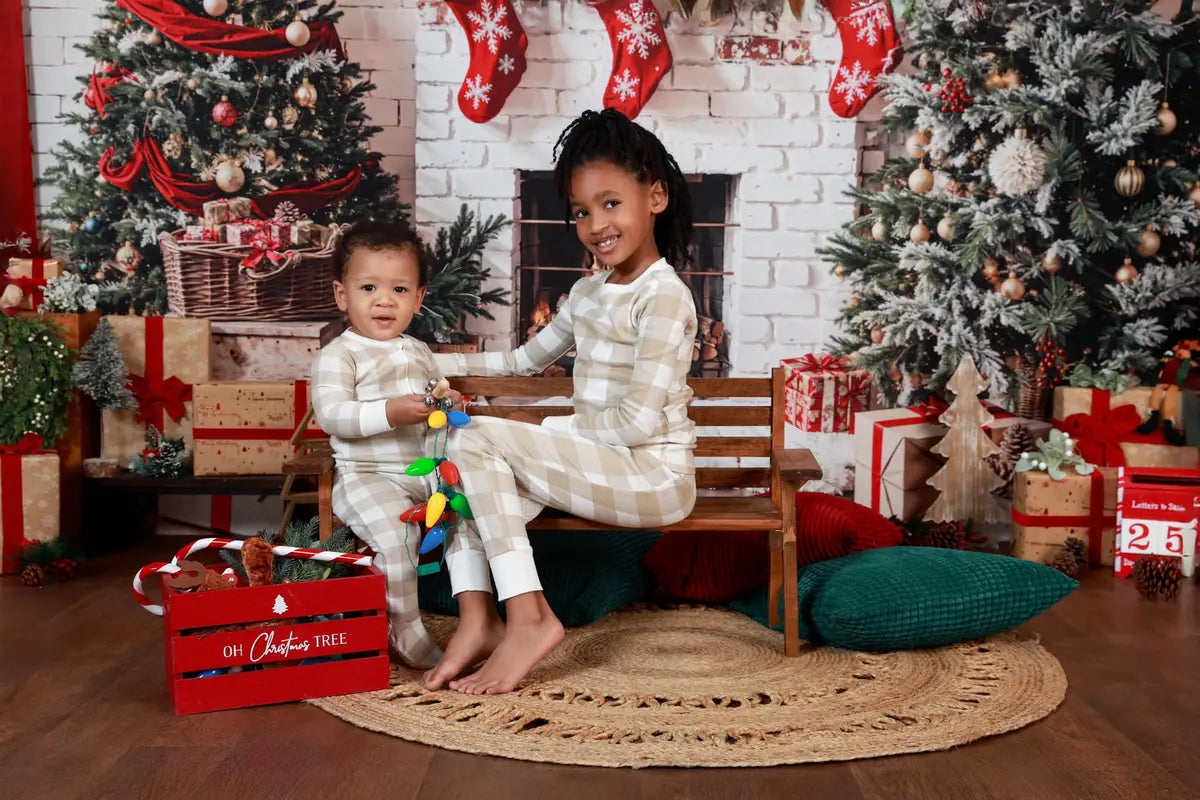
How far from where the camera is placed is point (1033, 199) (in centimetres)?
371

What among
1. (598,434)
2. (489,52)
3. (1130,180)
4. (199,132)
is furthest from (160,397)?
(1130,180)

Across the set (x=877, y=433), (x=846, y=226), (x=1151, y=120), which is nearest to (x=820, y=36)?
(x=846, y=226)

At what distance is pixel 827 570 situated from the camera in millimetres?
2746

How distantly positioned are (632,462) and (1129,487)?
5.63ft

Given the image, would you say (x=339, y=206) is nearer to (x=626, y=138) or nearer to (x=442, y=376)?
(x=442, y=376)

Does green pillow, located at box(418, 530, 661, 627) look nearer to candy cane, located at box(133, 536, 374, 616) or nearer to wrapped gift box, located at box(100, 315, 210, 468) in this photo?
candy cane, located at box(133, 536, 374, 616)

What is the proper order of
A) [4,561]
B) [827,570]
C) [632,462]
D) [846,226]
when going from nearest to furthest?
[632,462] → [827,570] → [4,561] → [846,226]

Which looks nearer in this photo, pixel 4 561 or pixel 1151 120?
pixel 4 561

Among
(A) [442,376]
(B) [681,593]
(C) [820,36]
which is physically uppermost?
(C) [820,36]

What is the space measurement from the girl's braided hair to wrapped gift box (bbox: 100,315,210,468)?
1.48m

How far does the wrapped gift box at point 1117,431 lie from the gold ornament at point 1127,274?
0.33 metres

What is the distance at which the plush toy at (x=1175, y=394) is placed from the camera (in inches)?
140

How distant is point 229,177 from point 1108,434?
9.14 ft

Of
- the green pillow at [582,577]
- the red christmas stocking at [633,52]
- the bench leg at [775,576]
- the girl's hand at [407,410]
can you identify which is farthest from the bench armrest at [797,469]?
the red christmas stocking at [633,52]
